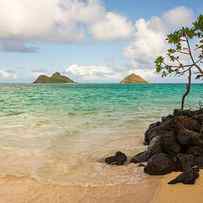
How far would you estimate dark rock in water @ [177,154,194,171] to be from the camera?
9.07 meters

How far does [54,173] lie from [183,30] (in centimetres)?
735

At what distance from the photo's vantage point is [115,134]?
54.7 feet

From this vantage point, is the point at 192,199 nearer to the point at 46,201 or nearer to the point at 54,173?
the point at 46,201

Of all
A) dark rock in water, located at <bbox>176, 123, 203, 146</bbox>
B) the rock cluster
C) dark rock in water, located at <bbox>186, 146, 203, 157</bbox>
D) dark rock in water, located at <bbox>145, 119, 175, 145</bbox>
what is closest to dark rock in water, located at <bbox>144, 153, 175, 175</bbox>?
the rock cluster

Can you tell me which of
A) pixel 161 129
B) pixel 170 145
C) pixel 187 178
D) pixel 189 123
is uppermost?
pixel 189 123

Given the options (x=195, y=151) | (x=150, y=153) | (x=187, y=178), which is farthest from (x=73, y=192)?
(x=195, y=151)

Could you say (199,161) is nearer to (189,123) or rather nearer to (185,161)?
(185,161)

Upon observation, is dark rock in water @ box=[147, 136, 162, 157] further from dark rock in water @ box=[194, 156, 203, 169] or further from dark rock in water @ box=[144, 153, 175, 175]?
dark rock in water @ box=[194, 156, 203, 169]

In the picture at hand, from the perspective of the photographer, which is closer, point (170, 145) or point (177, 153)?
Result: point (177, 153)

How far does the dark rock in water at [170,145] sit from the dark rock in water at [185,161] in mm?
563

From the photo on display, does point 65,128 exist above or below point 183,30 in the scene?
below

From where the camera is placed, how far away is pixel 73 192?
26.2ft

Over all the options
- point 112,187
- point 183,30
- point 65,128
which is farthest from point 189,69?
point 65,128

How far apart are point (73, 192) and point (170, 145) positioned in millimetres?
3834
